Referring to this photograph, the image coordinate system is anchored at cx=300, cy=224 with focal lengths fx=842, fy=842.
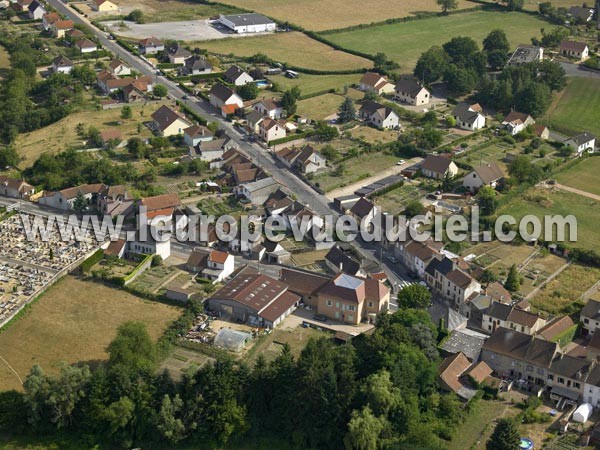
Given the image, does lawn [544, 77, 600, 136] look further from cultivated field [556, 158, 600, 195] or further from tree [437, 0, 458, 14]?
tree [437, 0, 458, 14]

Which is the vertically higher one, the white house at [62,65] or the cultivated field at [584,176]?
the white house at [62,65]

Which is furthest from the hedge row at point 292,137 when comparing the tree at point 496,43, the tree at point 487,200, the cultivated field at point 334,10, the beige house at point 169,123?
the cultivated field at point 334,10

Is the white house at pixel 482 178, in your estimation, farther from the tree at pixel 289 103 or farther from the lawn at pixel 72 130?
the lawn at pixel 72 130

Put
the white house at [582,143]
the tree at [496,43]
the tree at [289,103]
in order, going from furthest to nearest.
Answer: the tree at [496,43] < the tree at [289,103] < the white house at [582,143]

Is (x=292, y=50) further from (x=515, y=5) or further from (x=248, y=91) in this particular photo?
(x=515, y=5)

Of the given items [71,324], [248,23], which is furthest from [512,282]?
[248,23]

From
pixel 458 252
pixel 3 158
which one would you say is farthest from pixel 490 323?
pixel 3 158
